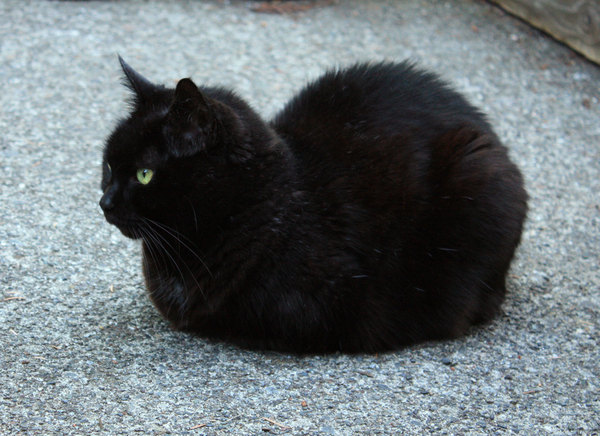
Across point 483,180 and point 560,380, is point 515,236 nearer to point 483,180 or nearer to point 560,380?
point 483,180

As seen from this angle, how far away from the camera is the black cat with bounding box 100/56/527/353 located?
8.23ft

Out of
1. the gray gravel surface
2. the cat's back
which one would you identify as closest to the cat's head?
the cat's back

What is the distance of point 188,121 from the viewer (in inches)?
95.4

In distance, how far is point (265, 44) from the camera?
17.0 feet

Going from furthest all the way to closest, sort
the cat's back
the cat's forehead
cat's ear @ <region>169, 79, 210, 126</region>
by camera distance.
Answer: the cat's back
the cat's forehead
cat's ear @ <region>169, 79, 210, 126</region>

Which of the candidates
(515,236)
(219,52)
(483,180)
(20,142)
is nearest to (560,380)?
(515,236)

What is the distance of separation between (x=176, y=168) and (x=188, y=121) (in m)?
0.16

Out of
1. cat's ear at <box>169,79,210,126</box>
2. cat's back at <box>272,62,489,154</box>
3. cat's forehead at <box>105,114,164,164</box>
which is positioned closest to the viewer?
cat's ear at <box>169,79,210,126</box>

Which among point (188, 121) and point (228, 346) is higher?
point (188, 121)

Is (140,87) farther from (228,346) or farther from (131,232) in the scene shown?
(228,346)

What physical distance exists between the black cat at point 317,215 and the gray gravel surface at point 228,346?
15 centimetres

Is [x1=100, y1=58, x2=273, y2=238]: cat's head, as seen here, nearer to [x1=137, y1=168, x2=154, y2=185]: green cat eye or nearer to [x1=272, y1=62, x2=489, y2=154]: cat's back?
[x1=137, y1=168, x2=154, y2=185]: green cat eye

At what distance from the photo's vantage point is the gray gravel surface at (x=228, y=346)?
238 cm

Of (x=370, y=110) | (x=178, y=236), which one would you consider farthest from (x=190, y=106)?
(x=370, y=110)
